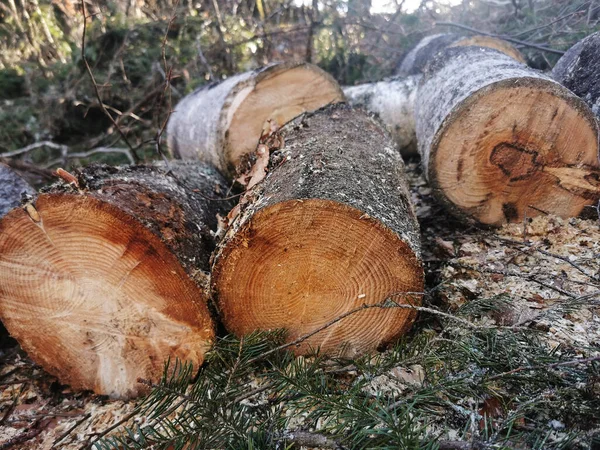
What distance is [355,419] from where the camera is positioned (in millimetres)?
1025

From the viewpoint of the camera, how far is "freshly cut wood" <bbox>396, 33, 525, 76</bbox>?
3.47 m

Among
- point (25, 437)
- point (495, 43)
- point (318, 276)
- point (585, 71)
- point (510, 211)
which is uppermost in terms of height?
point (495, 43)

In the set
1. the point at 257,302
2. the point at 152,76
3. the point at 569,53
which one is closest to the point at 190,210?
the point at 257,302

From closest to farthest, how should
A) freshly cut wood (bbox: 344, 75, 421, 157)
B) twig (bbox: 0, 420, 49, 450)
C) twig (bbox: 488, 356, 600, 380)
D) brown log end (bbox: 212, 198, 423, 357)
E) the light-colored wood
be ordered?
twig (bbox: 488, 356, 600, 380)
brown log end (bbox: 212, 198, 423, 357)
twig (bbox: 0, 420, 49, 450)
freshly cut wood (bbox: 344, 75, 421, 157)
the light-colored wood

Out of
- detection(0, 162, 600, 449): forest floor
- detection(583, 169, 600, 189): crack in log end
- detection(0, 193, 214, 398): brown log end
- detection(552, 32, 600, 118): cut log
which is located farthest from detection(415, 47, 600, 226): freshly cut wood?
detection(0, 193, 214, 398): brown log end

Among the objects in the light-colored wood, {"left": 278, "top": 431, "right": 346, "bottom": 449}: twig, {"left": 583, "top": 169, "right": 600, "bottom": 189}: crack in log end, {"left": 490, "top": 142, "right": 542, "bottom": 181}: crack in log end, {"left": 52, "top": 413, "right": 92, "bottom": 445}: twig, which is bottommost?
{"left": 52, "top": 413, "right": 92, "bottom": 445}: twig

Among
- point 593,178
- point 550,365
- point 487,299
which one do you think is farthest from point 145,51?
point 550,365

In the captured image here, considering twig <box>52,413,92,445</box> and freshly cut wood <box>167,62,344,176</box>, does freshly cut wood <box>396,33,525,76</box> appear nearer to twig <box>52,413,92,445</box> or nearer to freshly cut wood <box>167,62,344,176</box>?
freshly cut wood <box>167,62,344,176</box>

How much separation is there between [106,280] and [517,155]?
1986mm

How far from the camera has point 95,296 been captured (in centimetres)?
153

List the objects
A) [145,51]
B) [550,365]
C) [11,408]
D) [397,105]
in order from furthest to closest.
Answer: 1. [145,51]
2. [397,105]
3. [11,408]
4. [550,365]

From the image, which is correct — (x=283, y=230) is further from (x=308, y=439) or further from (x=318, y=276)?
(x=308, y=439)

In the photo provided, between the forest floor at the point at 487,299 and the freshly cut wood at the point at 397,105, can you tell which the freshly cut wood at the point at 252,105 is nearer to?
the freshly cut wood at the point at 397,105

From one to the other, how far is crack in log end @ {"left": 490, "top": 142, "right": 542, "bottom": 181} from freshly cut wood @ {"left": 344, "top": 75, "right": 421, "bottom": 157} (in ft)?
4.17
